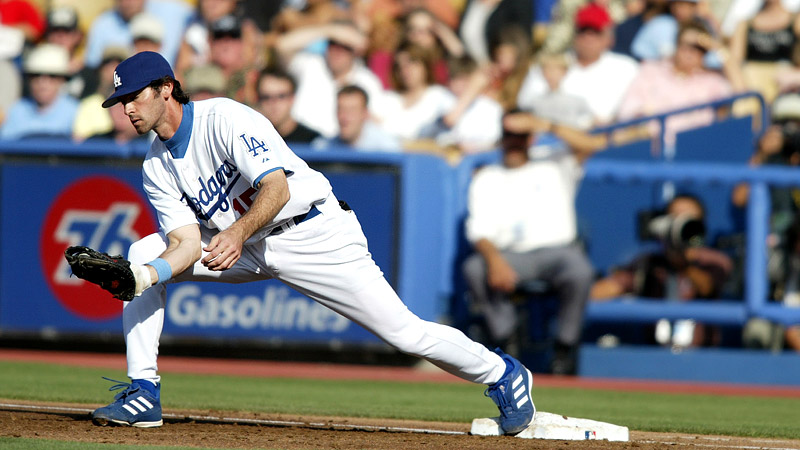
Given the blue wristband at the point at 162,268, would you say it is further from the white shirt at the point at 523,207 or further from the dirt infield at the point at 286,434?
the white shirt at the point at 523,207

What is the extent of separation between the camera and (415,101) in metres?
11.6

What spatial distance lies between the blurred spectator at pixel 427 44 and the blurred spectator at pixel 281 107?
1.84 metres

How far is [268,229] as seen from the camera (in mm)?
5160

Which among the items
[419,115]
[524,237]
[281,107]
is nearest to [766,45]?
[419,115]

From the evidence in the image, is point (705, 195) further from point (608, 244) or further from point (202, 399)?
point (202, 399)

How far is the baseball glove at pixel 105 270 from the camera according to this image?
4.70 m

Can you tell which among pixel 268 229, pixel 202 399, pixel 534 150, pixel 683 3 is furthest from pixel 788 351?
pixel 268 229

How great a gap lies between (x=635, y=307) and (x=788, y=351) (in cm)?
147

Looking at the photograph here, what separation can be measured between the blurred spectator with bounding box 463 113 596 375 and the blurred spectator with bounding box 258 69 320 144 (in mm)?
1706

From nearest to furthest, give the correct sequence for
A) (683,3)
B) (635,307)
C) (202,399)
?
(202,399)
(635,307)
(683,3)

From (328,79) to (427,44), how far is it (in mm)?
1084

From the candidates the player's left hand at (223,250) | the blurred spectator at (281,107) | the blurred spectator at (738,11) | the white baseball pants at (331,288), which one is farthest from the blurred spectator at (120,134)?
the blurred spectator at (738,11)

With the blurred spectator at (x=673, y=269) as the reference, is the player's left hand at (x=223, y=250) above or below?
below

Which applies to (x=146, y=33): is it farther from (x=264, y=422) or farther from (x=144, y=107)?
(x=144, y=107)
